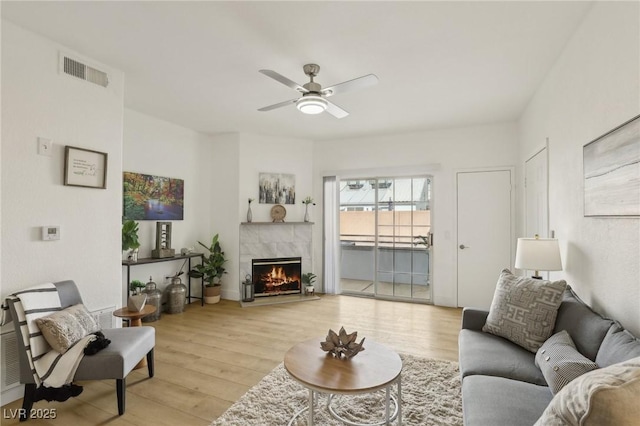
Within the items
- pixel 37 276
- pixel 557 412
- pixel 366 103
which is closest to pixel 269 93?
pixel 366 103

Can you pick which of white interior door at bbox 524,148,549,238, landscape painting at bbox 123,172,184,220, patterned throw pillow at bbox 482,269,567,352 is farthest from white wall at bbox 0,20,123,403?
white interior door at bbox 524,148,549,238

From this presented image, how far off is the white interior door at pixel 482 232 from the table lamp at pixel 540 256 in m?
2.31

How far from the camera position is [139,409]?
7.50ft

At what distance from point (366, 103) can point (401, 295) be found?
10.8 ft

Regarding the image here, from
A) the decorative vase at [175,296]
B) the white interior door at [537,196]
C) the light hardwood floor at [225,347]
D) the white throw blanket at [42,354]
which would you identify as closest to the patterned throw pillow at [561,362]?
the light hardwood floor at [225,347]

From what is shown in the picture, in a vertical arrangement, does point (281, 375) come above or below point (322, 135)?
below

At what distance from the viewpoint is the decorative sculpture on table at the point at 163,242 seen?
4.45 metres

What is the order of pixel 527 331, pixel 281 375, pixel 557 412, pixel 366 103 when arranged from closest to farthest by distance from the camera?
pixel 557 412
pixel 527 331
pixel 281 375
pixel 366 103

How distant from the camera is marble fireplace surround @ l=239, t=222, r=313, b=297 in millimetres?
5332

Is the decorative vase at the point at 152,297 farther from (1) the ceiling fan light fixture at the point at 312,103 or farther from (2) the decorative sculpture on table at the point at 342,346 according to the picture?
(1) the ceiling fan light fixture at the point at 312,103

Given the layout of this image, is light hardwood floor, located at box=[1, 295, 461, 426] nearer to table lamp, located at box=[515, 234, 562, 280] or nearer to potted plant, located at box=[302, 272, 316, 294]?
potted plant, located at box=[302, 272, 316, 294]

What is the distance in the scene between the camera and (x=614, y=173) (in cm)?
183

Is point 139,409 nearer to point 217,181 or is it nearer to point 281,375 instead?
point 281,375

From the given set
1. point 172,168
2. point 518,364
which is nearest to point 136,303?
point 172,168
